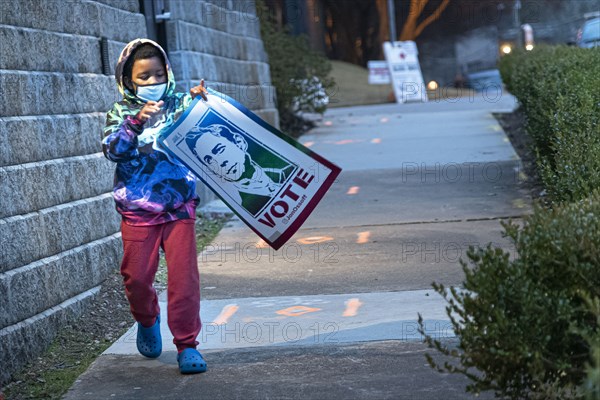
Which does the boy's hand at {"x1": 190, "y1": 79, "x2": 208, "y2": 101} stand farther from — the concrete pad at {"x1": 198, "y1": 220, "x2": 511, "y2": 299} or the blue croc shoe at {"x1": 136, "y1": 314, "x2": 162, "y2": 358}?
the concrete pad at {"x1": 198, "y1": 220, "x2": 511, "y2": 299}

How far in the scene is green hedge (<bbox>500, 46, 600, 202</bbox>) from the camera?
5855mm

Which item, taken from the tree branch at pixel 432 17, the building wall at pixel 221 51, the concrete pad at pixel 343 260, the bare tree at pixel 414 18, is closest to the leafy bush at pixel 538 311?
the concrete pad at pixel 343 260

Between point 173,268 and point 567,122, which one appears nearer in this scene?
point 173,268

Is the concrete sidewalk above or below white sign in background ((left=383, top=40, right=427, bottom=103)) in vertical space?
below

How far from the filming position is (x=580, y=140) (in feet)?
21.5

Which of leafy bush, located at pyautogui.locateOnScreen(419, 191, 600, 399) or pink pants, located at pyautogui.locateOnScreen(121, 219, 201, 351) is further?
pink pants, located at pyautogui.locateOnScreen(121, 219, 201, 351)

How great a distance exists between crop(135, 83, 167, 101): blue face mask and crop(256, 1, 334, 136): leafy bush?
1283cm

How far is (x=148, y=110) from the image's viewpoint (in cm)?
538

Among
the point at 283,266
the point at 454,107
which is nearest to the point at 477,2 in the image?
the point at 454,107

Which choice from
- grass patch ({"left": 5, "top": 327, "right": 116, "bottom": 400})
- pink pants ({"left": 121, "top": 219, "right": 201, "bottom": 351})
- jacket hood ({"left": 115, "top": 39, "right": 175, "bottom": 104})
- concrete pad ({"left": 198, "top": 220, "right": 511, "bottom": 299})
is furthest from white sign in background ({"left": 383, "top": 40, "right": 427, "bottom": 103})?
pink pants ({"left": 121, "top": 219, "right": 201, "bottom": 351})

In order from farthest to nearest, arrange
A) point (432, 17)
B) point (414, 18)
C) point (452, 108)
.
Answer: point (432, 17) → point (414, 18) → point (452, 108)

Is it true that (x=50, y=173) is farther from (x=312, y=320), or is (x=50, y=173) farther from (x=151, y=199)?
(x=312, y=320)

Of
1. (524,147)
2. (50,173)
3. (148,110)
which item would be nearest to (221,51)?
(524,147)

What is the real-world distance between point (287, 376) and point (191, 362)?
1.66 feet
